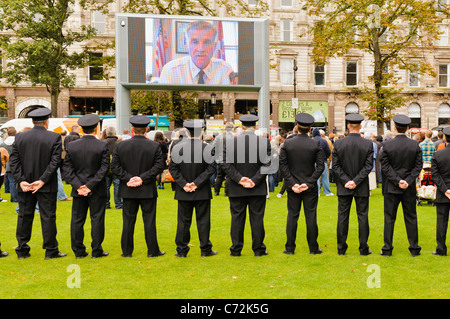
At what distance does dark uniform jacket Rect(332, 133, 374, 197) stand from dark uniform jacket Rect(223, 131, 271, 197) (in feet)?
3.90

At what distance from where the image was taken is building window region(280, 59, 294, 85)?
44906 millimetres

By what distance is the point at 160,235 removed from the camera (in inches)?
382

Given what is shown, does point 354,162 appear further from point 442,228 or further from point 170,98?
point 170,98

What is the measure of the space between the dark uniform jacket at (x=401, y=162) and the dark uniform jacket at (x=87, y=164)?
448 cm

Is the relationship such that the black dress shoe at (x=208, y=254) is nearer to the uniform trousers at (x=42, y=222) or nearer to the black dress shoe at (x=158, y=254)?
the black dress shoe at (x=158, y=254)

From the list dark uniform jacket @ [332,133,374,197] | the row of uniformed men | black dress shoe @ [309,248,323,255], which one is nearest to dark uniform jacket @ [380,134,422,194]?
the row of uniformed men

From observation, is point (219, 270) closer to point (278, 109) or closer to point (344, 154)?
point (344, 154)

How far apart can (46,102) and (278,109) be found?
806 inches

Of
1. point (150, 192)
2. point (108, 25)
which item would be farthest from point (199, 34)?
point (108, 25)

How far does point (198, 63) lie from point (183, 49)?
792 millimetres

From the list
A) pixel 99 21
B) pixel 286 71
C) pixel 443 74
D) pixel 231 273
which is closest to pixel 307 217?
pixel 231 273

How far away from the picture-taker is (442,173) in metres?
7.82

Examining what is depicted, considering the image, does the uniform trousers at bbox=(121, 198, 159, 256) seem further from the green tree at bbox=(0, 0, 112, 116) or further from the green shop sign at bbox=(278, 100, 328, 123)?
the green shop sign at bbox=(278, 100, 328, 123)

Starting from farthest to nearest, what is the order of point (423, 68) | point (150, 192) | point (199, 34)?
point (423, 68), point (199, 34), point (150, 192)
